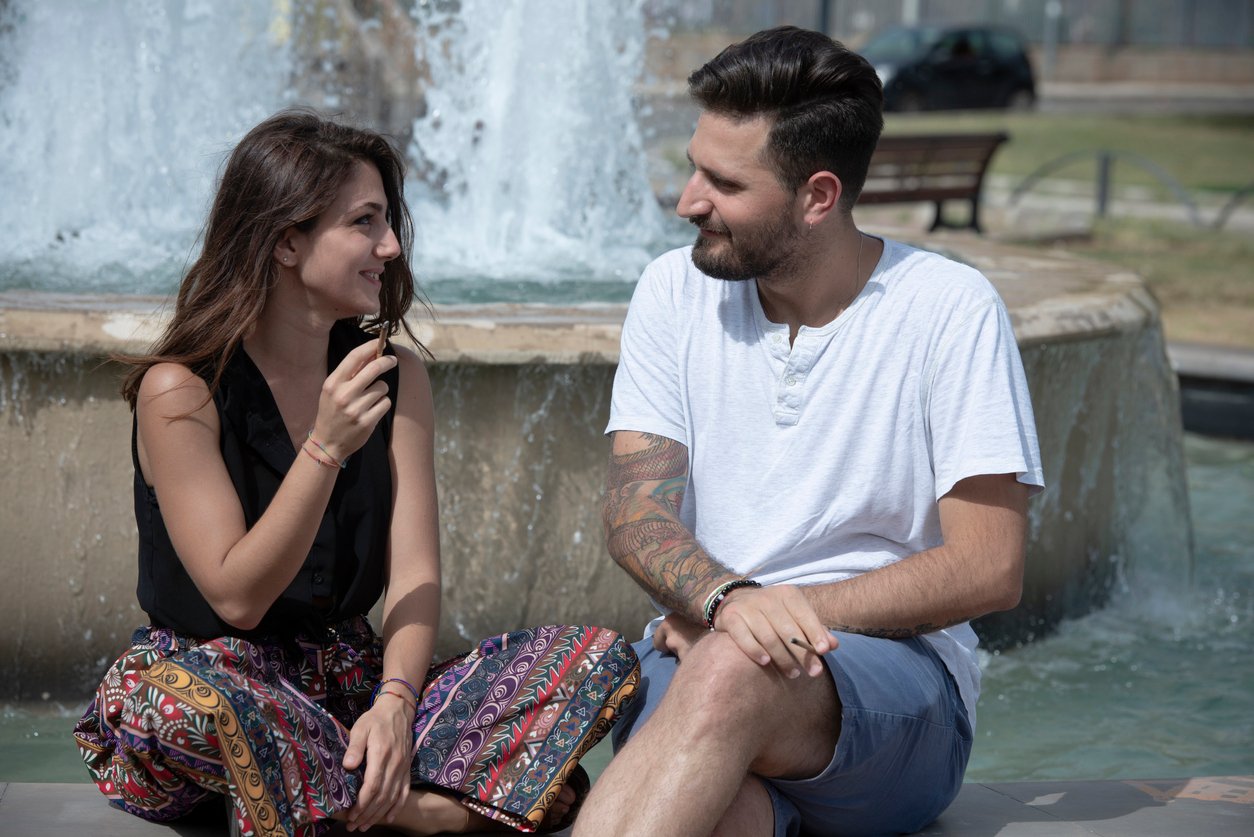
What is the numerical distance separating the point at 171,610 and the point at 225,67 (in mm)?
5375

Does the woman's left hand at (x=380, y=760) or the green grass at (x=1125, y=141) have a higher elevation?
the woman's left hand at (x=380, y=760)

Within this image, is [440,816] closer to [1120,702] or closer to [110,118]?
[1120,702]

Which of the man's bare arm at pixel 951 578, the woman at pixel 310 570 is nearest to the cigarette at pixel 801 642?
the man's bare arm at pixel 951 578

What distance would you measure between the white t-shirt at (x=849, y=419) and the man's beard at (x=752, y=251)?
104mm

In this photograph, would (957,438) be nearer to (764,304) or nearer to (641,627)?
(764,304)

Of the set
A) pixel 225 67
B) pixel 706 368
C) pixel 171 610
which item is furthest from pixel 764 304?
pixel 225 67

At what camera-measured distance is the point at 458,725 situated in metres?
2.53

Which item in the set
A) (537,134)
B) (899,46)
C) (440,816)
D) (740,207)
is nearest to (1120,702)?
(740,207)

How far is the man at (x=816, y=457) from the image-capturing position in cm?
243

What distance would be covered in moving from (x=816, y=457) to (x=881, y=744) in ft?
1.61

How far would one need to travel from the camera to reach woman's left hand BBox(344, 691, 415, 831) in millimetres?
2408

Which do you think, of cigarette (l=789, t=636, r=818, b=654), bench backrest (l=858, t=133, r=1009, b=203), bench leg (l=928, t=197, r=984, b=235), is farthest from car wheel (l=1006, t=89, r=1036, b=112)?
cigarette (l=789, t=636, r=818, b=654)

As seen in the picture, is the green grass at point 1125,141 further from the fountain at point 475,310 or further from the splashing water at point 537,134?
the fountain at point 475,310

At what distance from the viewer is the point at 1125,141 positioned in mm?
22703
